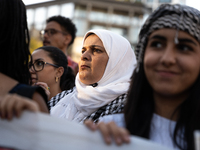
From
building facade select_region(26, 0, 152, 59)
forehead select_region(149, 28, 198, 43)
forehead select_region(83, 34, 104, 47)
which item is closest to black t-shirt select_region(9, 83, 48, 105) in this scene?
forehead select_region(149, 28, 198, 43)

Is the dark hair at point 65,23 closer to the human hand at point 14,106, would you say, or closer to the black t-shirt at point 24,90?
the black t-shirt at point 24,90

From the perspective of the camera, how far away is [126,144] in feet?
3.60

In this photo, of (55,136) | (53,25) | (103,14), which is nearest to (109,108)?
(55,136)

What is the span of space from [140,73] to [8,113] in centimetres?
82

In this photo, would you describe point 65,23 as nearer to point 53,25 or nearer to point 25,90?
point 53,25

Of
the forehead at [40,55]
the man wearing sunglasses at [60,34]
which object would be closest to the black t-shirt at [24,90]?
the forehead at [40,55]

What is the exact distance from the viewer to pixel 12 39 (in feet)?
5.28

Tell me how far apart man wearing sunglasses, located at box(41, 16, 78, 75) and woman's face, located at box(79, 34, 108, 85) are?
210cm

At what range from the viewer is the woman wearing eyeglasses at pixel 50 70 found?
134 inches

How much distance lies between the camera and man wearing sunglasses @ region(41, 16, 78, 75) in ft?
16.3

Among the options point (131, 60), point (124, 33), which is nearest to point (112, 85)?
point (131, 60)

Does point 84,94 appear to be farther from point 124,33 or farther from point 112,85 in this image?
point 124,33

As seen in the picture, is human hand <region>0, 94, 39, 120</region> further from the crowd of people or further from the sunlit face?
the sunlit face

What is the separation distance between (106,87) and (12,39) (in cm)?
118
